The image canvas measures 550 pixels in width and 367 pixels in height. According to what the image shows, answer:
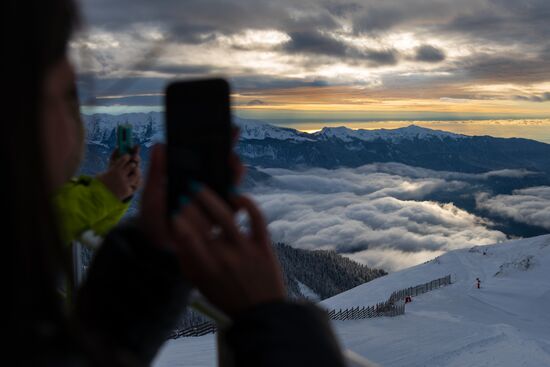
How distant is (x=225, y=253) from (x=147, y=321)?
28 cm

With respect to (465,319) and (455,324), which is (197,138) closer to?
(455,324)

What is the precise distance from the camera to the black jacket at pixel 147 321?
842 millimetres

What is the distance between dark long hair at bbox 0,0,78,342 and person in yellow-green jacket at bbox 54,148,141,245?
114 centimetres

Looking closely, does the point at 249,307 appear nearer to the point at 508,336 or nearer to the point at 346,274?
the point at 508,336

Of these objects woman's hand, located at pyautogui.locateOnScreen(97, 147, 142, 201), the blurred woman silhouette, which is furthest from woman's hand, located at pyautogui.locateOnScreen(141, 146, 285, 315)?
woman's hand, located at pyautogui.locateOnScreen(97, 147, 142, 201)

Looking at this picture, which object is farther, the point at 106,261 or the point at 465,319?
the point at 465,319

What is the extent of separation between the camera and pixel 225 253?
102cm

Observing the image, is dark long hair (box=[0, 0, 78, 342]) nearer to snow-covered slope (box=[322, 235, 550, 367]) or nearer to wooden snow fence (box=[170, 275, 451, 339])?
wooden snow fence (box=[170, 275, 451, 339])

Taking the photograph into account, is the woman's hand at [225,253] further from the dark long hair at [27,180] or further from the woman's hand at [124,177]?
the woman's hand at [124,177]

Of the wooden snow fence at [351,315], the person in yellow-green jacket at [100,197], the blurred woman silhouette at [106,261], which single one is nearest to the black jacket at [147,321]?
the blurred woman silhouette at [106,261]

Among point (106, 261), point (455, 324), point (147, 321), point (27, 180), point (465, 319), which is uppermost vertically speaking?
point (27, 180)

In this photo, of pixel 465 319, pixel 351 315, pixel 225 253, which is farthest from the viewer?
pixel 351 315

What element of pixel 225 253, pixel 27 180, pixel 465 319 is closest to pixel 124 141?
pixel 225 253

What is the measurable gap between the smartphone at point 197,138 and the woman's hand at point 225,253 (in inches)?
1.5
